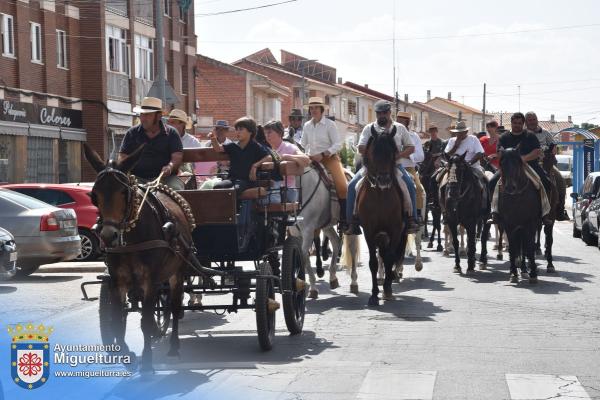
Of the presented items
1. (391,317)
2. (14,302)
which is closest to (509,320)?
(391,317)

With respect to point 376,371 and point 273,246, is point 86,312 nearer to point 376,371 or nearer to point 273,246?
point 273,246

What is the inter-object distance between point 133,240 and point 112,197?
49 cm

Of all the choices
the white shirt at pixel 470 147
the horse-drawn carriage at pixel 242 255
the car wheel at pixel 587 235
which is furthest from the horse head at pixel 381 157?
the car wheel at pixel 587 235

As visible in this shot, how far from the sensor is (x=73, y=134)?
3825 cm

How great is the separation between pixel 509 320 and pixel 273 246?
278 centimetres

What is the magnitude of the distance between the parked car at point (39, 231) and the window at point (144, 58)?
27.3m

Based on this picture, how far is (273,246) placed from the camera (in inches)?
420

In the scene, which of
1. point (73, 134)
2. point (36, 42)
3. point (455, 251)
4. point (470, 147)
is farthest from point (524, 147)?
point (73, 134)

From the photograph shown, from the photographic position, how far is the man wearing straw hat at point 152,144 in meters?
9.90

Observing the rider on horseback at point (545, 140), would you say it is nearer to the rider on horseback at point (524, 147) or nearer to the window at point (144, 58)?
the rider on horseback at point (524, 147)

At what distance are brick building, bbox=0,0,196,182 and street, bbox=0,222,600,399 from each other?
1843cm

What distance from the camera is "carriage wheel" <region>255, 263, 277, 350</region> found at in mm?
9406

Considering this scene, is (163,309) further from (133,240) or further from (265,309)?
(133,240)

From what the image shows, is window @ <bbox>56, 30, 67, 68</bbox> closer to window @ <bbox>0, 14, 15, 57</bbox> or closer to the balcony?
the balcony
